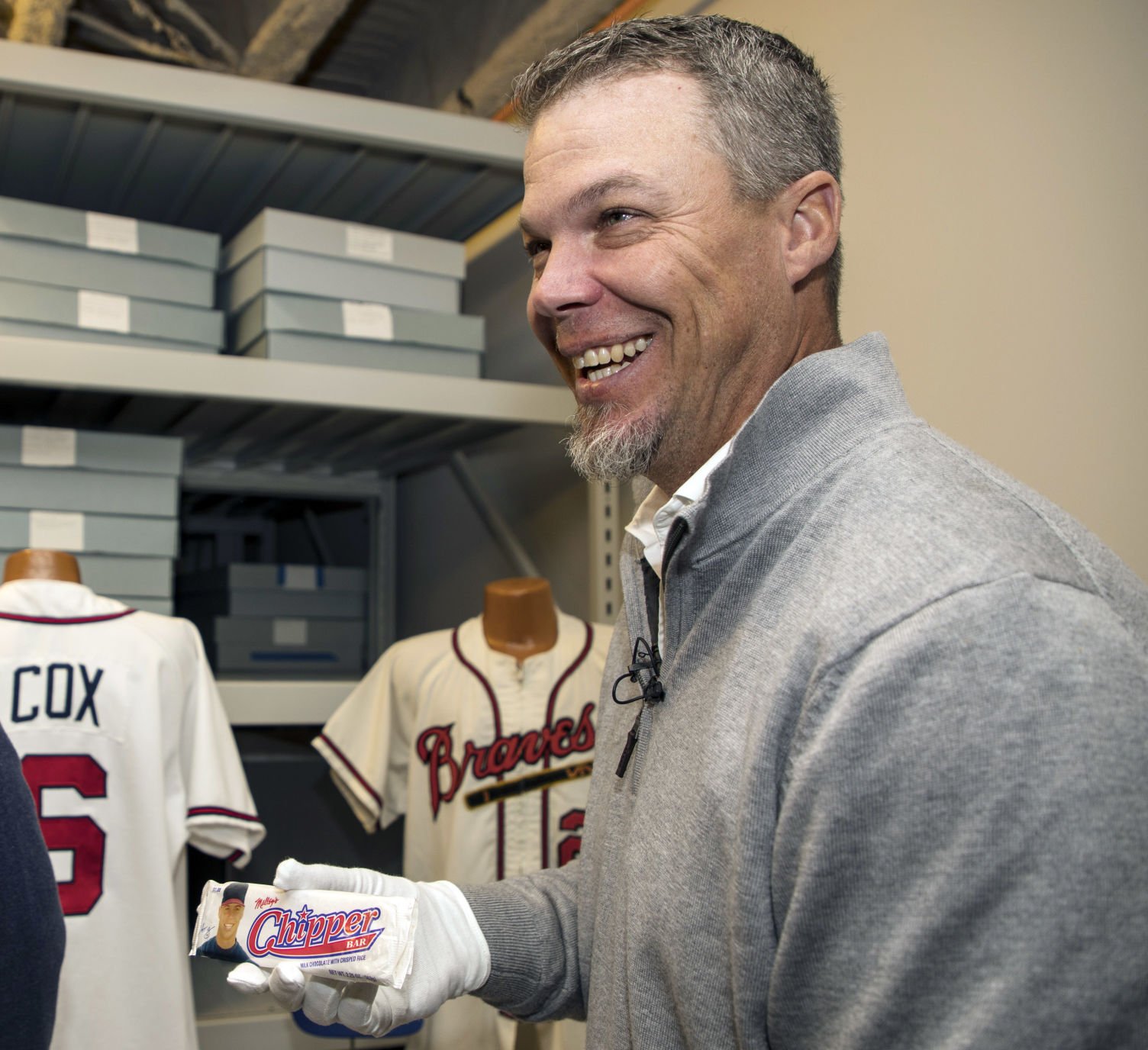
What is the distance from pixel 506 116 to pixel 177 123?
3.14ft

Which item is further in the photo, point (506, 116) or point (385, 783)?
point (506, 116)

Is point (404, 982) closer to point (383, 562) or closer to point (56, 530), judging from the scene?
point (56, 530)

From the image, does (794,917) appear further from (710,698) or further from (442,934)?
(442,934)

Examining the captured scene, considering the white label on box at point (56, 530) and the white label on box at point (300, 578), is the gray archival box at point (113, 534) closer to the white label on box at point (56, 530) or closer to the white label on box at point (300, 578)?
the white label on box at point (56, 530)

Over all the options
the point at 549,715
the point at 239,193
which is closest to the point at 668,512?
the point at 549,715

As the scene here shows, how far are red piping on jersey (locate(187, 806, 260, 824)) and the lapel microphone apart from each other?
945 mm

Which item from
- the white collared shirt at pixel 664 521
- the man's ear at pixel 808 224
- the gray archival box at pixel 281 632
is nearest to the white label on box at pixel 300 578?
the gray archival box at pixel 281 632

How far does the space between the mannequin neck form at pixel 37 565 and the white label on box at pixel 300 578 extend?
0.73 meters

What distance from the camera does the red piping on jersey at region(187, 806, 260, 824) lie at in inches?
62.6

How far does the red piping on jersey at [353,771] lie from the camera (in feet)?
Answer: 5.70

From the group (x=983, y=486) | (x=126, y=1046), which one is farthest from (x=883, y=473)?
(x=126, y=1046)

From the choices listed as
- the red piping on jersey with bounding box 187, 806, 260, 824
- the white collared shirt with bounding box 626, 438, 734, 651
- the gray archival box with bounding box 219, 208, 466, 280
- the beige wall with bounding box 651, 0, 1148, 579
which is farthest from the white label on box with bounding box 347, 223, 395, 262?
the white collared shirt with bounding box 626, 438, 734, 651

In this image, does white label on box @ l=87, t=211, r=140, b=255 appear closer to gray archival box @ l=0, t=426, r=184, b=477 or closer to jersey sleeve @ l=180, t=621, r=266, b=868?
gray archival box @ l=0, t=426, r=184, b=477

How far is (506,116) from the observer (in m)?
2.51
